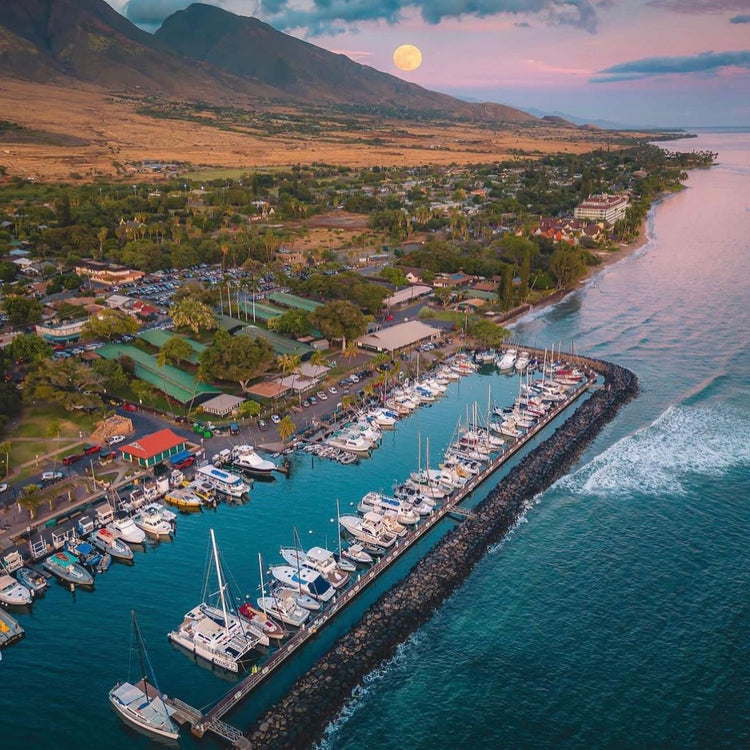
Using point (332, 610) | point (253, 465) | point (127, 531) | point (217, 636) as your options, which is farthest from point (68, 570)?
point (332, 610)

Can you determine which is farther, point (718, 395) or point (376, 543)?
point (718, 395)

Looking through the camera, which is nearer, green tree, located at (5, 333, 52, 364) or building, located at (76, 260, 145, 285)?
green tree, located at (5, 333, 52, 364)

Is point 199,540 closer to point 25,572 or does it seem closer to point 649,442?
point 25,572

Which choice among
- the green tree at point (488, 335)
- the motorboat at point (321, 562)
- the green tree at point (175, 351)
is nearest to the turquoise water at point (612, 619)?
the motorboat at point (321, 562)

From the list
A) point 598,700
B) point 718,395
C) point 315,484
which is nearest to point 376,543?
point 315,484

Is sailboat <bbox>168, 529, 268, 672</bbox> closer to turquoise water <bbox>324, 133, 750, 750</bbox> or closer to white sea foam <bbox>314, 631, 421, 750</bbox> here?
white sea foam <bbox>314, 631, 421, 750</bbox>

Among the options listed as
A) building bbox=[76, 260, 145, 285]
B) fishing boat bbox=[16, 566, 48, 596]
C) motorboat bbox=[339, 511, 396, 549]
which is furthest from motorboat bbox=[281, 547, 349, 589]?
building bbox=[76, 260, 145, 285]
